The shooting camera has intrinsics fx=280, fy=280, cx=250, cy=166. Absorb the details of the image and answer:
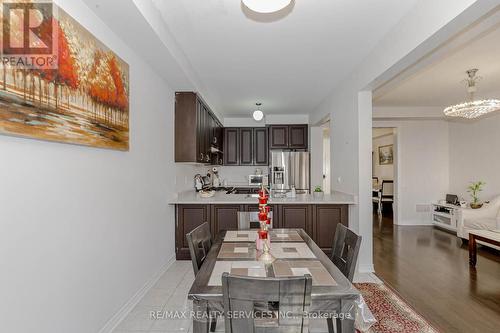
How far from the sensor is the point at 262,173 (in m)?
7.05

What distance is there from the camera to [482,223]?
15.9 feet

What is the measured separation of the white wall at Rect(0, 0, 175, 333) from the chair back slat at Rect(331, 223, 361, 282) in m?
1.82

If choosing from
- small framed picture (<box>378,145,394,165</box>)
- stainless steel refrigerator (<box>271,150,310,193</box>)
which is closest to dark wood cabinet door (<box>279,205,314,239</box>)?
stainless steel refrigerator (<box>271,150,310,193</box>)

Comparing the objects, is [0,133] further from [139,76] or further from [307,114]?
[307,114]

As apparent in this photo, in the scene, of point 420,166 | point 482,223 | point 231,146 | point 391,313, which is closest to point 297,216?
point 391,313

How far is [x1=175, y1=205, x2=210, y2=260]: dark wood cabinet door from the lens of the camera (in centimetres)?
405

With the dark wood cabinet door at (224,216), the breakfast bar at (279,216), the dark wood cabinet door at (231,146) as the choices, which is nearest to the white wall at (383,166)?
the dark wood cabinet door at (231,146)

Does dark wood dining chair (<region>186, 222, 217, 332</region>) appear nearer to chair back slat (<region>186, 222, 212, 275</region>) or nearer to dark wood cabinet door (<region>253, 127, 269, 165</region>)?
chair back slat (<region>186, 222, 212, 275</region>)

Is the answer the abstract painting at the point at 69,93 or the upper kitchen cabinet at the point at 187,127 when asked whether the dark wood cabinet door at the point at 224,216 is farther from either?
the abstract painting at the point at 69,93

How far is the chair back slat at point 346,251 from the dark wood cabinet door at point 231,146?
4821 mm

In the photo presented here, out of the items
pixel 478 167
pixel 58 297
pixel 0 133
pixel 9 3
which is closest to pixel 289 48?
pixel 9 3

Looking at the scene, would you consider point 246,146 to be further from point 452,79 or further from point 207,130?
point 452,79

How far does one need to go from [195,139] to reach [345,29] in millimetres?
2399

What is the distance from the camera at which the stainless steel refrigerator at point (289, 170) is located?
21.3ft
